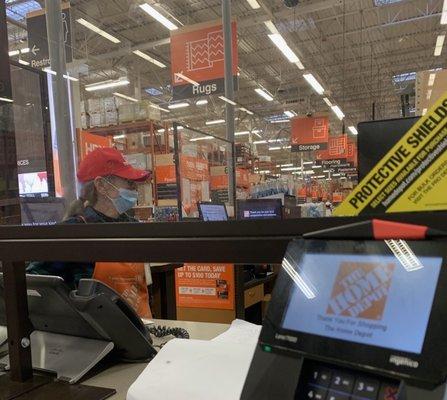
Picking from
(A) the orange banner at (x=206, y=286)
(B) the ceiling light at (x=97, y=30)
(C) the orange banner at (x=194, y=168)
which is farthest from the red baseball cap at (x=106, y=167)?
(B) the ceiling light at (x=97, y=30)

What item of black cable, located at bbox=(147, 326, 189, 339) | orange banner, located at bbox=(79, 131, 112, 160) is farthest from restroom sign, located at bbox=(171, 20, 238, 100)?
black cable, located at bbox=(147, 326, 189, 339)

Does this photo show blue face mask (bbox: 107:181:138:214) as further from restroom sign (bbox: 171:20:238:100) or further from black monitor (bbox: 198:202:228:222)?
restroom sign (bbox: 171:20:238:100)

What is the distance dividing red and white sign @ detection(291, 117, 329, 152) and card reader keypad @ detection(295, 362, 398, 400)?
46.2 ft

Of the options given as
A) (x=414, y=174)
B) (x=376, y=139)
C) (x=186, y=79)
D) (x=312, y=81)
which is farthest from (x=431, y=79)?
(x=312, y=81)

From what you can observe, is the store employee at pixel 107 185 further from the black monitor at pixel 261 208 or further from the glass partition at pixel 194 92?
the black monitor at pixel 261 208

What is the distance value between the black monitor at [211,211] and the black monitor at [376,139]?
12.5 ft

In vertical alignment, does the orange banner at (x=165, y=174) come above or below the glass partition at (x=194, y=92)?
below

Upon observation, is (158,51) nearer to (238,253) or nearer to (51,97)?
(51,97)

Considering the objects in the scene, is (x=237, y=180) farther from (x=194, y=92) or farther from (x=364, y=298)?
(x=364, y=298)

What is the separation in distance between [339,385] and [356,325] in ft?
0.23

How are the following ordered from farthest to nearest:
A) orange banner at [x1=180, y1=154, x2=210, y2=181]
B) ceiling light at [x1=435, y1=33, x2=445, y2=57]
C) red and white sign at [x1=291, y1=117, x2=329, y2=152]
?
red and white sign at [x1=291, y1=117, x2=329, y2=152] → ceiling light at [x1=435, y1=33, x2=445, y2=57] → orange banner at [x1=180, y1=154, x2=210, y2=181]

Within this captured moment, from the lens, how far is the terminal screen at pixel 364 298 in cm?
50

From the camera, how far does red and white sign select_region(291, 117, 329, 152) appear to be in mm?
14242

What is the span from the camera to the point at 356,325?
53 centimetres
